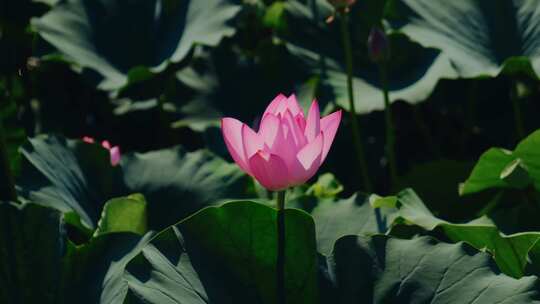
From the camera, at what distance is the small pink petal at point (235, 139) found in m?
1.35

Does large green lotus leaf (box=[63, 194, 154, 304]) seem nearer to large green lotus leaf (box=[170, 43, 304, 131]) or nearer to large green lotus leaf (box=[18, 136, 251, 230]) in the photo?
large green lotus leaf (box=[18, 136, 251, 230])

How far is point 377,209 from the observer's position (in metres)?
1.71

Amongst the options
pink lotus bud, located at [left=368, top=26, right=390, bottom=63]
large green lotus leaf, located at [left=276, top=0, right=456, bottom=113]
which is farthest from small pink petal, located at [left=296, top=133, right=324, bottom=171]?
large green lotus leaf, located at [left=276, top=0, right=456, bottom=113]

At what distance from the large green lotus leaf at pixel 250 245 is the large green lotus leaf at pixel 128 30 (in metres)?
0.94

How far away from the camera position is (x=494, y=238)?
Result: 1.50 meters

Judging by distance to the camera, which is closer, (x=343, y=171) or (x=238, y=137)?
(x=238, y=137)

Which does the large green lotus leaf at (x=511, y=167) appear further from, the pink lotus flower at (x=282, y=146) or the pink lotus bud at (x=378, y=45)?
the pink lotus flower at (x=282, y=146)

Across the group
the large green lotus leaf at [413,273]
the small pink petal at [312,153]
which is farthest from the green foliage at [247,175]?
the small pink petal at [312,153]

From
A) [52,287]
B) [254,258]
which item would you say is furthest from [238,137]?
[52,287]

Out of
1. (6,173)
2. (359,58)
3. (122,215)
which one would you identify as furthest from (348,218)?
(359,58)

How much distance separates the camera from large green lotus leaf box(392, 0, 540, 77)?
2.12 meters

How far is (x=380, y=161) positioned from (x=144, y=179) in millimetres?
810

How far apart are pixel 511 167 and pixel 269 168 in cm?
60

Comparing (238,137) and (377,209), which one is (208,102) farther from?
(238,137)
